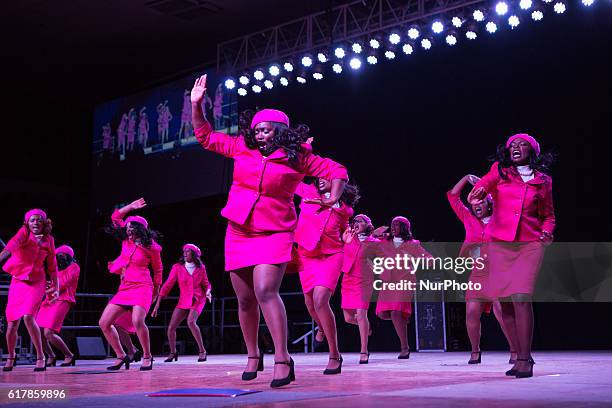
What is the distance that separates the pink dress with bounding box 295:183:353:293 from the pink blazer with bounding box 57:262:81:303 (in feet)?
12.3

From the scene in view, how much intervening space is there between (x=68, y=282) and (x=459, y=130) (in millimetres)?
5479

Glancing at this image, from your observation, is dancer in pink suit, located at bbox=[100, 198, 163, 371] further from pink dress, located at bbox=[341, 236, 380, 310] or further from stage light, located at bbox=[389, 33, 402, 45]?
stage light, located at bbox=[389, 33, 402, 45]

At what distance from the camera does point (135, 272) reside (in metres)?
6.84

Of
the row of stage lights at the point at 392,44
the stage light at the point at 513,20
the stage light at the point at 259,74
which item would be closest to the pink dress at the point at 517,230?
the row of stage lights at the point at 392,44

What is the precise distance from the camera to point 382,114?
11273 millimetres

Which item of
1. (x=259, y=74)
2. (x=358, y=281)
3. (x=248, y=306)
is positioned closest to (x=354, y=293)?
(x=358, y=281)

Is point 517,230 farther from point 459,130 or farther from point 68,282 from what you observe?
point 459,130

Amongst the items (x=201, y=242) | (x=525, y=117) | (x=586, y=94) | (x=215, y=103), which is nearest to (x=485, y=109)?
(x=525, y=117)

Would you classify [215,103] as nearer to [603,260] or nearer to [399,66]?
[399,66]

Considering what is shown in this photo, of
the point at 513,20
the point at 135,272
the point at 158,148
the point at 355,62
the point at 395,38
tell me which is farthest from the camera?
the point at 158,148

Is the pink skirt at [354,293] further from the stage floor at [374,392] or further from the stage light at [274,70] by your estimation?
the stage light at [274,70]

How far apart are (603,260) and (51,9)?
27.6ft

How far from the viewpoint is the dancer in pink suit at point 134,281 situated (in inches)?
263

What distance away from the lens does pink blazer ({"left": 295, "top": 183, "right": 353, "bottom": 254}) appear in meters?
5.63
